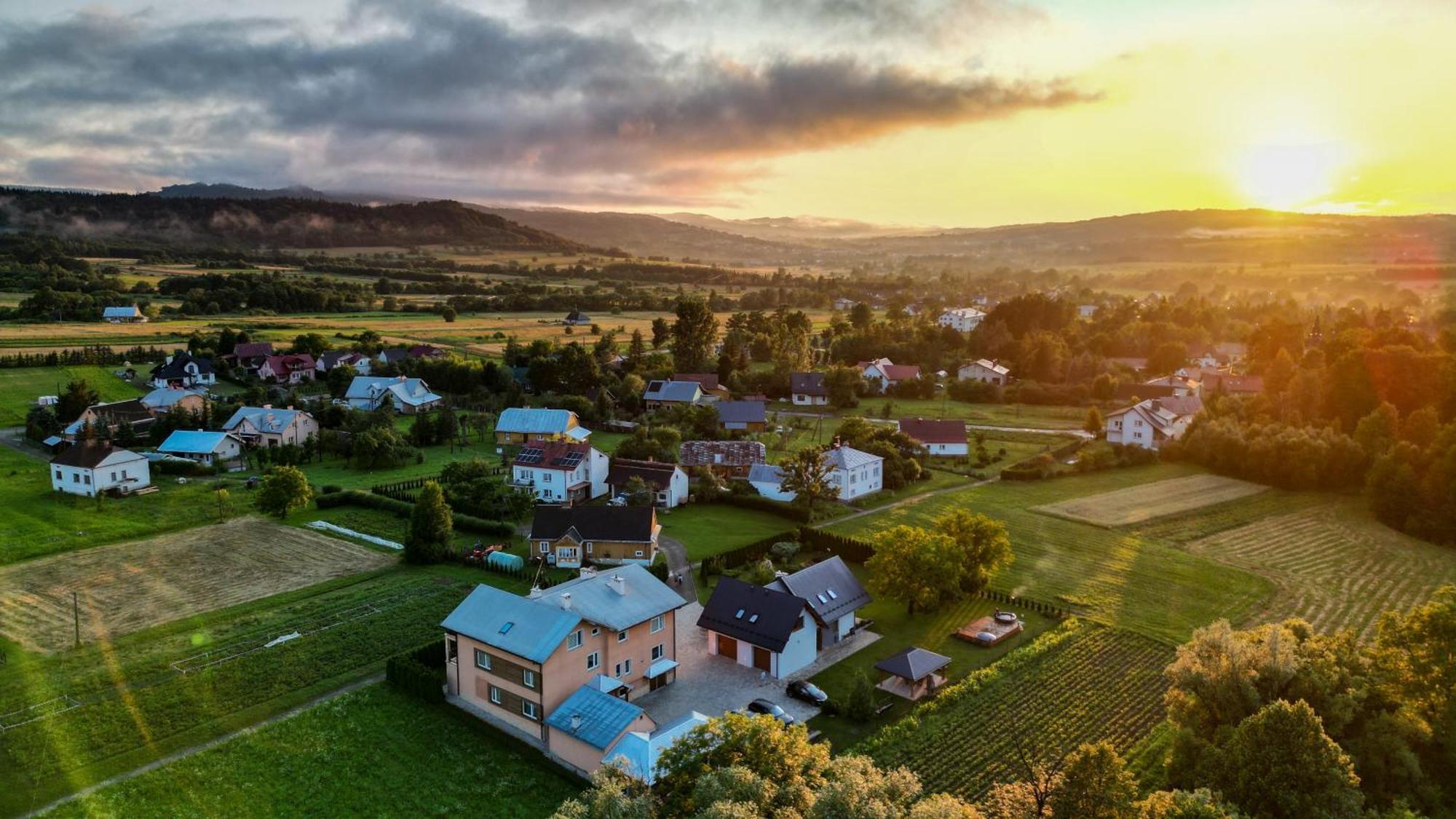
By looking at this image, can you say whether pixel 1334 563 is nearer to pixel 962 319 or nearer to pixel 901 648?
pixel 901 648

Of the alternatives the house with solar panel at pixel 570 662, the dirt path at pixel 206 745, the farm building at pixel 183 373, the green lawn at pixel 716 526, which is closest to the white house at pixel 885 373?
the green lawn at pixel 716 526

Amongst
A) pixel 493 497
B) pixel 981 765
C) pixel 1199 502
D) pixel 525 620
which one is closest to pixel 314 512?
pixel 493 497

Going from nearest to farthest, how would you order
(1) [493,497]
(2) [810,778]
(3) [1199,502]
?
(2) [810,778], (1) [493,497], (3) [1199,502]

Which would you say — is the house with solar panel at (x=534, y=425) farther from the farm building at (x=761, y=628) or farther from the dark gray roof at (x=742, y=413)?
the farm building at (x=761, y=628)

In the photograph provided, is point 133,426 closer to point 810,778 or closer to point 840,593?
point 840,593

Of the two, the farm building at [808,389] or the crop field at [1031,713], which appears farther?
the farm building at [808,389]

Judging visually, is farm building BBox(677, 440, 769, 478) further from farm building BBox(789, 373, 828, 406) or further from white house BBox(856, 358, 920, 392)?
white house BBox(856, 358, 920, 392)
